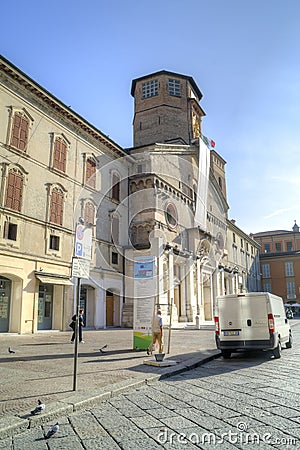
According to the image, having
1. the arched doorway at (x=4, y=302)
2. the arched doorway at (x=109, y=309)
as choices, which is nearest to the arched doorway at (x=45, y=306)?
the arched doorway at (x=4, y=302)

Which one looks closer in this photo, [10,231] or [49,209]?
[10,231]

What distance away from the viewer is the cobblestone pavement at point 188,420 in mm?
4102

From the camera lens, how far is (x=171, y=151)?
3556 centimetres

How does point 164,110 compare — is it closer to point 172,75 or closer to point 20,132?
point 172,75

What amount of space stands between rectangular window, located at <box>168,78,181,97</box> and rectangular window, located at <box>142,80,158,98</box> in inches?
63.6

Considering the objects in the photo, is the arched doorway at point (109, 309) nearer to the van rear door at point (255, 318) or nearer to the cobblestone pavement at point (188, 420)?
the van rear door at point (255, 318)

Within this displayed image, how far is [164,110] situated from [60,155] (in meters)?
20.2

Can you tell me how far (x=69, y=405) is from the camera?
5.43 metres

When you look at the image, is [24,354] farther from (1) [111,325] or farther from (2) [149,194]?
(2) [149,194]

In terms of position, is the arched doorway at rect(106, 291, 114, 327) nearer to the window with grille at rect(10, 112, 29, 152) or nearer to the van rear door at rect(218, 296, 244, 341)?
the window with grille at rect(10, 112, 29, 152)

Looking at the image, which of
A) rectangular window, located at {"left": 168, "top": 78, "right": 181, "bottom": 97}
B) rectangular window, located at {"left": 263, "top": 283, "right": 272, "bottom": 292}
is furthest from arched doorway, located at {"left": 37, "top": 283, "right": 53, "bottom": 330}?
rectangular window, located at {"left": 263, "top": 283, "right": 272, "bottom": 292}

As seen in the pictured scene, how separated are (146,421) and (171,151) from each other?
32.3m

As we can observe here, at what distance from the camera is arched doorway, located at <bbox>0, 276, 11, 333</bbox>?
19.4 metres

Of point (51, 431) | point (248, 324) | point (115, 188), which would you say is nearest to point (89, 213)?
point (115, 188)
